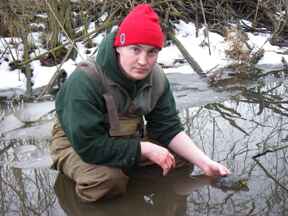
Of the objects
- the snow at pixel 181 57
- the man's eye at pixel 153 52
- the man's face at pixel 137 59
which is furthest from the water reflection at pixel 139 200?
the snow at pixel 181 57

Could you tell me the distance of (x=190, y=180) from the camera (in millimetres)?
2859

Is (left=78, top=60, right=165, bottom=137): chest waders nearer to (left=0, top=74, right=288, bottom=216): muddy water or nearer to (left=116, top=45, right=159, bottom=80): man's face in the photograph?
(left=116, top=45, right=159, bottom=80): man's face

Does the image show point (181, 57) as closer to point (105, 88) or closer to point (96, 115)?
point (105, 88)

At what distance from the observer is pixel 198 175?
115 inches

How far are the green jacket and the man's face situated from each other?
64 mm

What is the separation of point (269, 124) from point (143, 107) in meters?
1.37

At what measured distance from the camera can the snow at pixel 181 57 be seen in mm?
4914

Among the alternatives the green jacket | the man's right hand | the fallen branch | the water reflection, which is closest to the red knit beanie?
the green jacket


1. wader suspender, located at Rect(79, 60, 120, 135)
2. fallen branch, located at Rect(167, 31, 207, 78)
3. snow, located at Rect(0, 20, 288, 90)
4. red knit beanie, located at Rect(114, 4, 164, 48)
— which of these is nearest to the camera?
red knit beanie, located at Rect(114, 4, 164, 48)

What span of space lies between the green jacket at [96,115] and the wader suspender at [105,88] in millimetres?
26

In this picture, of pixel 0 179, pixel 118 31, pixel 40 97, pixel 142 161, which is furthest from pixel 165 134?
pixel 40 97

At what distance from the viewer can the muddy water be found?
2.58 metres

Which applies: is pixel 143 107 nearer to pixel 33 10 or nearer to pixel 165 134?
pixel 165 134

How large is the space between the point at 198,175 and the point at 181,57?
273cm
